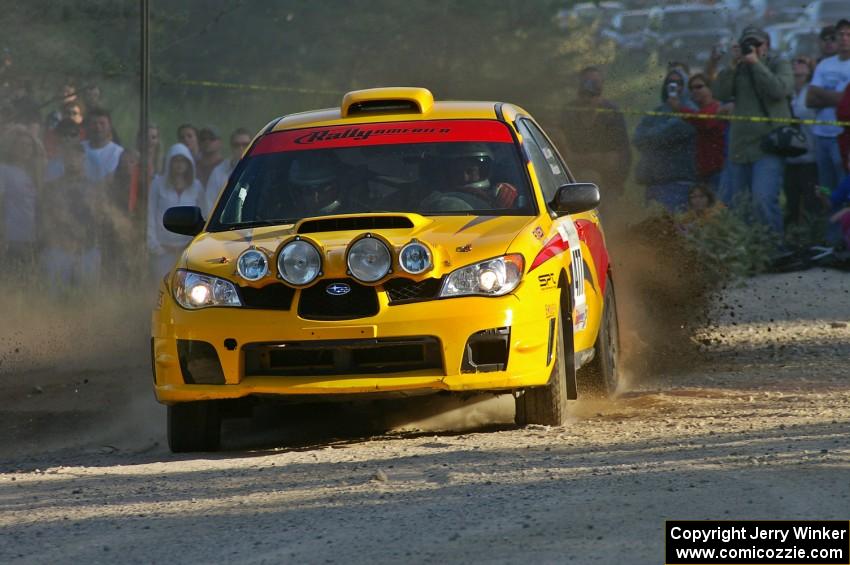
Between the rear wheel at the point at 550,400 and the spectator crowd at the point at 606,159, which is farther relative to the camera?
the spectator crowd at the point at 606,159

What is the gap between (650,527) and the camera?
216 inches

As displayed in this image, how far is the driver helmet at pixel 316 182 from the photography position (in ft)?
28.5

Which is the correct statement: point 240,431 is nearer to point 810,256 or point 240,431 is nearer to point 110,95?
point 810,256

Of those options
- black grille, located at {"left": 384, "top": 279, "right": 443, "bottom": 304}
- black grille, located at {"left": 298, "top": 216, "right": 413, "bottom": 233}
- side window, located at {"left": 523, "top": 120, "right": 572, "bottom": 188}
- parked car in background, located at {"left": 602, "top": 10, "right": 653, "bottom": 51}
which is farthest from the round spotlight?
parked car in background, located at {"left": 602, "top": 10, "right": 653, "bottom": 51}

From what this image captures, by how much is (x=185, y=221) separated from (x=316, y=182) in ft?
2.39

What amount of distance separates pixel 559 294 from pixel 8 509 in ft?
9.84

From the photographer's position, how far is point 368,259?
24.7 ft

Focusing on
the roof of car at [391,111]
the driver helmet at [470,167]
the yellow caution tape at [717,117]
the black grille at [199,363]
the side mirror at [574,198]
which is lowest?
the black grille at [199,363]

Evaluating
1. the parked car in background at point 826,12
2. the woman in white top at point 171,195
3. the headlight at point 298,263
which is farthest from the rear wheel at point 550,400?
the woman in white top at point 171,195

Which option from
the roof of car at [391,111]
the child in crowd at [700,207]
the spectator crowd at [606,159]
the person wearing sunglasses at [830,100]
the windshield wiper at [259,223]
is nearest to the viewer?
the windshield wiper at [259,223]

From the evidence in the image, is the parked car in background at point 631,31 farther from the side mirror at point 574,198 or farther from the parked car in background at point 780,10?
the side mirror at point 574,198

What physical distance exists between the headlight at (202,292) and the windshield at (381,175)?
0.75 m

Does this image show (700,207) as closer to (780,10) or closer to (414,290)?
(780,10)

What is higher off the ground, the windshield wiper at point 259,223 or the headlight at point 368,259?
the windshield wiper at point 259,223
